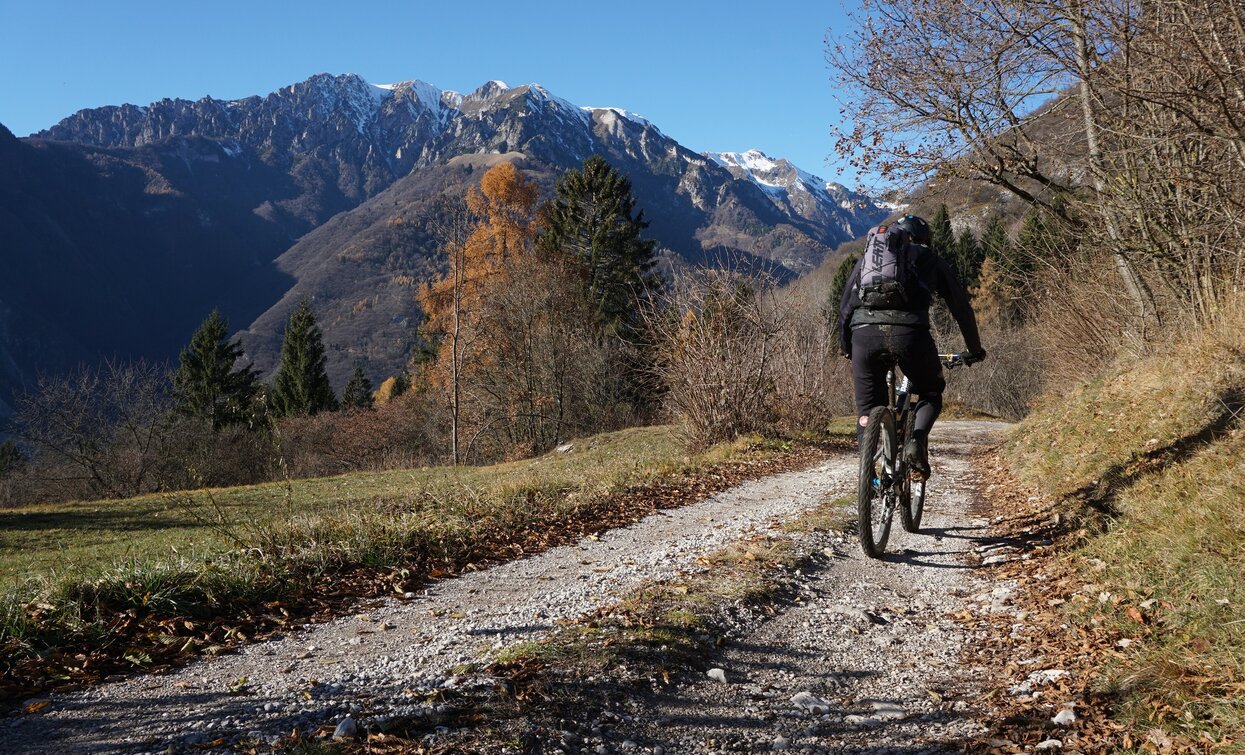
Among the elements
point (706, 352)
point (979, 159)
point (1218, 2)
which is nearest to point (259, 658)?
point (1218, 2)

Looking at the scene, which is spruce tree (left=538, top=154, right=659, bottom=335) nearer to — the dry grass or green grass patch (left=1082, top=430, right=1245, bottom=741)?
the dry grass

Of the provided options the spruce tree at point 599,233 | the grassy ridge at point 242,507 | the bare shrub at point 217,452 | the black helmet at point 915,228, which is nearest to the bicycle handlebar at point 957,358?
the black helmet at point 915,228

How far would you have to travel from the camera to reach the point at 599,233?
4031cm

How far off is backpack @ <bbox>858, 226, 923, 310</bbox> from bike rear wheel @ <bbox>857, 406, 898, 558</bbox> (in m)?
0.76

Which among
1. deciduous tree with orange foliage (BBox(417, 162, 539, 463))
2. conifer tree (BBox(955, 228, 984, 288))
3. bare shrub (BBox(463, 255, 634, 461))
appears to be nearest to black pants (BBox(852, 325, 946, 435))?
deciduous tree with orange foliage (BBox(417, 162, 539, 463))

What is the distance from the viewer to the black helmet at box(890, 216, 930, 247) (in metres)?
5.18

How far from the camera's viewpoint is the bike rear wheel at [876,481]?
5.19 meters

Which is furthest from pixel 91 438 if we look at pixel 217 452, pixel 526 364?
pixel 526 364

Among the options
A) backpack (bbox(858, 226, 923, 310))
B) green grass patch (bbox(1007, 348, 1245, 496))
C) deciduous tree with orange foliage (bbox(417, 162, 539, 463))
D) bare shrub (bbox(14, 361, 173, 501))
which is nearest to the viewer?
backpack (bbox(858, 226, 923, 310))

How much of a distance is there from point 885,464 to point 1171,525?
1643mm

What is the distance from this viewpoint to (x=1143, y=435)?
7004 mm

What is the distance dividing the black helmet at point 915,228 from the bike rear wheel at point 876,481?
3.90ft

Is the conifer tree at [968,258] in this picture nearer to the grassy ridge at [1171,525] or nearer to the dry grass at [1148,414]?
the dry grass at [1148,414]

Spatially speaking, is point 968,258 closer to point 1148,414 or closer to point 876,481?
point 1148,414
